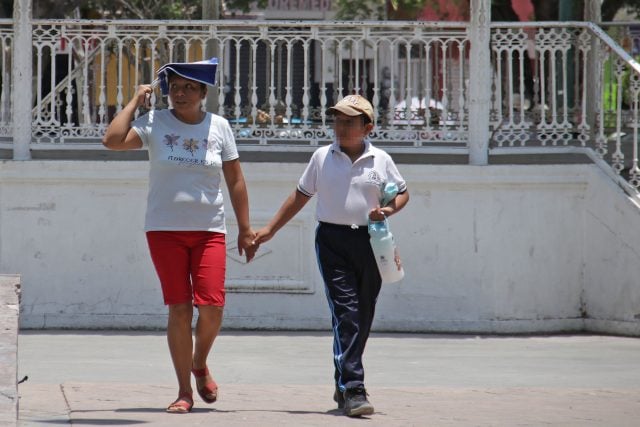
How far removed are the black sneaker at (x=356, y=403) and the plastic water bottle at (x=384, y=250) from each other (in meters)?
0.63

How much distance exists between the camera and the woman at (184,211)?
21.0 feet

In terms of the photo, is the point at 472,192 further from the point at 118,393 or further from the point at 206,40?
the point at 118,393

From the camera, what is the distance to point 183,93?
645 centimetres

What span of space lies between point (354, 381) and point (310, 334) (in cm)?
351

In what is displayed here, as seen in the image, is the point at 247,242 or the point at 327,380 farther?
the point at 327,380

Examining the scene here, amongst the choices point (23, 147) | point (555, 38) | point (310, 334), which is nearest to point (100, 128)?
point (23, 147)

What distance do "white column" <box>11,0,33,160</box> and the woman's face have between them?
3.83 m

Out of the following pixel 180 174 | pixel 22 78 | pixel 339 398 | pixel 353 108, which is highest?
pixel 22 78

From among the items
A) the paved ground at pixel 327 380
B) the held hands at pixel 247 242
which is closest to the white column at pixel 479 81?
the paved ground at pixel 327 380

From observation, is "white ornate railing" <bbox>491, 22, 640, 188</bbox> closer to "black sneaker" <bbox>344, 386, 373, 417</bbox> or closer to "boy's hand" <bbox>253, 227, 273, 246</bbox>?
"boy's hand" <bbox>253, 227, 273, 246</bbox>

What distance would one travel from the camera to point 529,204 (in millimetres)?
10031

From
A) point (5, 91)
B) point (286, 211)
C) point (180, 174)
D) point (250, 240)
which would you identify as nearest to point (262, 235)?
point (250, 240)

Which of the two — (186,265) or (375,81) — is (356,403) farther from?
(375,81)

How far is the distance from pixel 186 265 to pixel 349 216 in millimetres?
898
